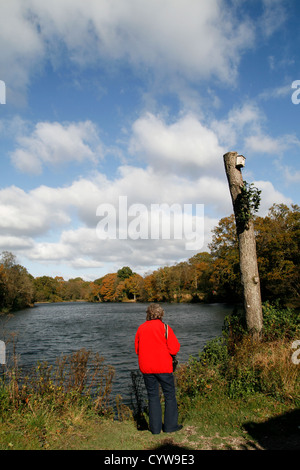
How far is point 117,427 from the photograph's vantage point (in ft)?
16.3

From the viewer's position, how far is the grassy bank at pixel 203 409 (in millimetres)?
4152

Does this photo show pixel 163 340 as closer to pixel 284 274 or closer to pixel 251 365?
pixel 251 365

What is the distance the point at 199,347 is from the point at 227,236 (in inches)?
1013

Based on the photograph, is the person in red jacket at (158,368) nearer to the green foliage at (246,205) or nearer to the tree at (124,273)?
the green foliage at (246,205)

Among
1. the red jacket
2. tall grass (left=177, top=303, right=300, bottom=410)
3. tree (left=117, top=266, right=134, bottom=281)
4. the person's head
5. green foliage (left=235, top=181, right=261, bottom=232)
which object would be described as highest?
tree (left=117, top=266, right=134, bottom=281)

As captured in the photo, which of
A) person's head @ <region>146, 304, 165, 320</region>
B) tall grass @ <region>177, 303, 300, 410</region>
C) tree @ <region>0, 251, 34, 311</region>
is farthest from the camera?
tree @ <region>0, 251, 34, 311</region>

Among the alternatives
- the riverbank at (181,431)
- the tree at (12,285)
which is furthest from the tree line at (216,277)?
the riverbank at (181,431)

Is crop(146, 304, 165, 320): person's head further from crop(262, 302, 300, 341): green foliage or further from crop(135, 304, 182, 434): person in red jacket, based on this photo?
crop(262, 302, 300, 341): green foliage

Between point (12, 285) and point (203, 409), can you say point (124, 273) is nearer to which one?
point (12, 285)

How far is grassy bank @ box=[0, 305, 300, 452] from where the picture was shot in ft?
13.6

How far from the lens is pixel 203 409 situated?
5285 millimetres

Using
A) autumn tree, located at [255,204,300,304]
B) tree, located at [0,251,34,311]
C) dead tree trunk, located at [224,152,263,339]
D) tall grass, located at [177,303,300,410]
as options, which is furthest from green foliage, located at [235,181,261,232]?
tree, located at [0,251,34,311]

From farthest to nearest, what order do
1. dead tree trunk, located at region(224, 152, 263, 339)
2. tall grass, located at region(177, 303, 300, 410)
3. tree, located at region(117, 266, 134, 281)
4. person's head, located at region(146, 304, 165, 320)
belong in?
tree, located at region(117, 266, 134, 281) < dead tree trunk, located at region(224, 152, 263, 339) < tall grass, located at region(177, 303, 300, 410) < person's head, located at region(146, 304, 165, 320)
